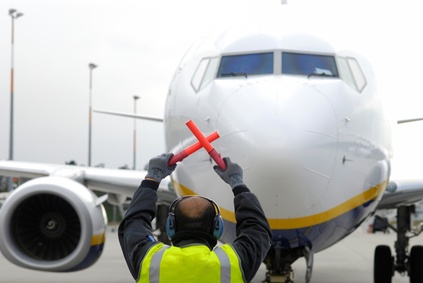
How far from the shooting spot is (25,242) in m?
9.84

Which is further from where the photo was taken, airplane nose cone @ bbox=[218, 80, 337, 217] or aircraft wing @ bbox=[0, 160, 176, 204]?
aircraft wing @ bbox=[0, 160, 176, 204]

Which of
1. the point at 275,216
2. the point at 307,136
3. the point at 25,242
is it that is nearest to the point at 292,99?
the point at 307,136

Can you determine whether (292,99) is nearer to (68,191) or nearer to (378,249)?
(68,191)

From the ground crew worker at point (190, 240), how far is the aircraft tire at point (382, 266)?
805 cm

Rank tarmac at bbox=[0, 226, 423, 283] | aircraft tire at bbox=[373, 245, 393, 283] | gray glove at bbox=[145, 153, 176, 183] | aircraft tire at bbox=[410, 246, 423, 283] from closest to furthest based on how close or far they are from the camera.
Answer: gray glove at bbox=[145, 153, 176, 183] < aircraft tire at bbox=[410, 246, 423, 283] < aircraft tire at bbox=[373, 245, 393, 283] < tarmac at bbox=[0, 226, 423, 283]

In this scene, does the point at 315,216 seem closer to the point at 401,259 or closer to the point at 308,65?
the point at 308,65

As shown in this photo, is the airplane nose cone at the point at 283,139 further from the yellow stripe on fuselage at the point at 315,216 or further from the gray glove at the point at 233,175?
the gray glove at the point at 233,175

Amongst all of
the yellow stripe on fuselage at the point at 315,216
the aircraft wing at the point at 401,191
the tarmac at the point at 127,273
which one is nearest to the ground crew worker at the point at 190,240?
the yellow stripe on fuselage at the point at 315,216

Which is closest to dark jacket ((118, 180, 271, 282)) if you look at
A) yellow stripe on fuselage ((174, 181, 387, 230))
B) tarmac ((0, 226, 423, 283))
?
yellow stripe on fuselage ((174, 181, 387, 230))

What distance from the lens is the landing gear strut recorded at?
34.9 feet

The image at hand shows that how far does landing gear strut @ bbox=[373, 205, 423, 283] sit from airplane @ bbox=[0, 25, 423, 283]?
129cm

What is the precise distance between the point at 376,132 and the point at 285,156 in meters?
1.77

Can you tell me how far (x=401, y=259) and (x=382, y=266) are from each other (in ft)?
1.80

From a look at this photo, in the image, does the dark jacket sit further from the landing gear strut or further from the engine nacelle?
the landing gear strut
